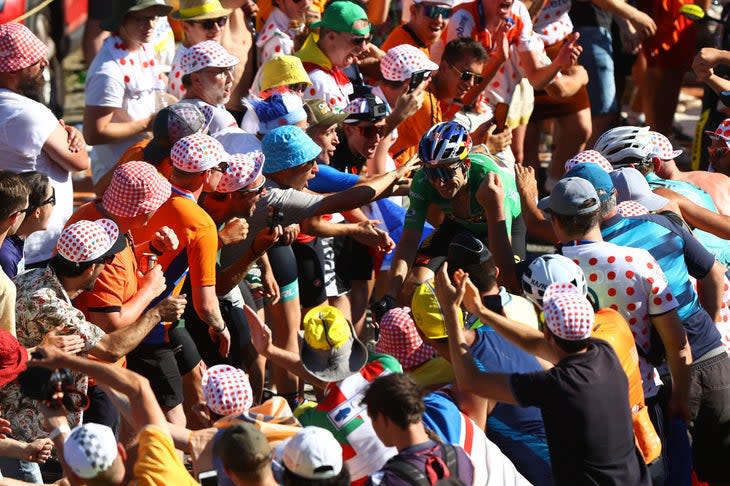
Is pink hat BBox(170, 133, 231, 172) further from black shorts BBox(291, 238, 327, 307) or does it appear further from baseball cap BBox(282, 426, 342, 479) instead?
baseball cap BBox(282, 426, 342, 479)

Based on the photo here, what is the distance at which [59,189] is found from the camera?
22.8 ft

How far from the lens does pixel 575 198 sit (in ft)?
19.7

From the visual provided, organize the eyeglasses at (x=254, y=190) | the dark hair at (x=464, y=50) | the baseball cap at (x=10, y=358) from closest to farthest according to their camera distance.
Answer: the baseball cap at (x=10, y=358) < the eyeglasses at (x=254, y=190) < the dark hair at (x=464, y=50)

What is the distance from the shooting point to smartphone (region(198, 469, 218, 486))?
4.79 meters

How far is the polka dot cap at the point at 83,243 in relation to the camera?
217 inches

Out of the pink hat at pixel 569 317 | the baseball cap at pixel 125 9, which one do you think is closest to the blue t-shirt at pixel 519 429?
the pink hat at pixel 569 317

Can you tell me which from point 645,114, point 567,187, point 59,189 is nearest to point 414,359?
point 567,187

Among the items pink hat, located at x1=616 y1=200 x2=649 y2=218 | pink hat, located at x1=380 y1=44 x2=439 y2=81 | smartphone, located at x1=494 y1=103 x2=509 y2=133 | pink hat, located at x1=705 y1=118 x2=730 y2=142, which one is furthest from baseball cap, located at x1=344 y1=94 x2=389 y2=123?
pink hat, located at x1=705 y1=118 x2=730 y2=142

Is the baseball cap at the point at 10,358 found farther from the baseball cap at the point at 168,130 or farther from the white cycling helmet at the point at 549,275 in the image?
the white cycling helmet at the point at 549,275

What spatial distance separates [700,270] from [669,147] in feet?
4.01

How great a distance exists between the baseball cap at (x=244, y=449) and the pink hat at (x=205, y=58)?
351cm

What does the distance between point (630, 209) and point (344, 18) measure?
2.71m

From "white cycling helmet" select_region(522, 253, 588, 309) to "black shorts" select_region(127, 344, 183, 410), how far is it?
1.75 meters

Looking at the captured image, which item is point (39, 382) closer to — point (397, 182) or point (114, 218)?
point (114, 218)
